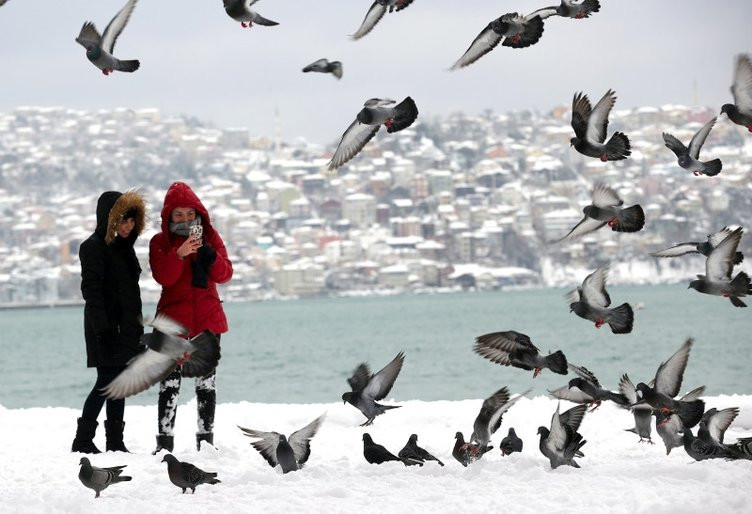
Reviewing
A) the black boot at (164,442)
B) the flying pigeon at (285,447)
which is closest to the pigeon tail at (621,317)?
the flying pigeon at (285,447)

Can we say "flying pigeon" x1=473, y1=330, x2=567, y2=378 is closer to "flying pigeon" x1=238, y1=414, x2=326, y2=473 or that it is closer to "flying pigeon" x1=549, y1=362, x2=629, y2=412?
"flying pigeon" x1=549, y1=362, x2=629, y2=412

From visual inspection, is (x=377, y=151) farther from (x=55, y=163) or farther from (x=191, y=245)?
(x=191, y=245)

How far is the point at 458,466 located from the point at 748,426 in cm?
276

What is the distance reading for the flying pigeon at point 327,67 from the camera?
6.86 meters

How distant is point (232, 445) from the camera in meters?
7.88

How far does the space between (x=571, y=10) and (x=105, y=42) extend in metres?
2.67

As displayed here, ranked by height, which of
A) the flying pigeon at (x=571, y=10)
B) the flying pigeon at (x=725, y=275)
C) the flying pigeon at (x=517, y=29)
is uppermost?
the flying pigeon at (x=571, y=10)

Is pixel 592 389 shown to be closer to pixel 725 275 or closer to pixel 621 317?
pixel 621 317

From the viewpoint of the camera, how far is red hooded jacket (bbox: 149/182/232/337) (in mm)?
7066

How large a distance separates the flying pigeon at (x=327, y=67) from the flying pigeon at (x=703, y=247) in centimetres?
207

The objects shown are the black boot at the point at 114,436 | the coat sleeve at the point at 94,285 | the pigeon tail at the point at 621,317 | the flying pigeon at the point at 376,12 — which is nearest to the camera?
the flying pigeon at the point at 376,12

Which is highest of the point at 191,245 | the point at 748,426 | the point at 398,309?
the point at 191,245

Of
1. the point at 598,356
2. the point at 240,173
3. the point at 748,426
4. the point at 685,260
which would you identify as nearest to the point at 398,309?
the point at 685,260

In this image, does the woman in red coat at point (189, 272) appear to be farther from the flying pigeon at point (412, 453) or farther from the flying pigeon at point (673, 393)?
the flying pigeon at point (673, 393)
